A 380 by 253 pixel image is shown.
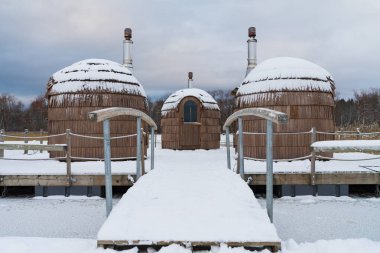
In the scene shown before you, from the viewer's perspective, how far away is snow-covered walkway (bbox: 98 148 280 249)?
131 inches

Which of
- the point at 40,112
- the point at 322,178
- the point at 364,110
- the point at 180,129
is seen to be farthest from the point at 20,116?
the point at 322,178

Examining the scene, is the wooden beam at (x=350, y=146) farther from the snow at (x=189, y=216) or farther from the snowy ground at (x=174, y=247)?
the snow at (x=189, y=216)

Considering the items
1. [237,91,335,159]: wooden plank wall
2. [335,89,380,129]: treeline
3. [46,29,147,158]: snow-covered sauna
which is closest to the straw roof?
[237,91,335,159]: wooden plank wall

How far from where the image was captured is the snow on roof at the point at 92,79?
10.6 metres

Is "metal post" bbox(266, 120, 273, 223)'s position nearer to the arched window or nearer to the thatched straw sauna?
the thatched straw sauna

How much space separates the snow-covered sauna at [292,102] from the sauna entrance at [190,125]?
571 cm

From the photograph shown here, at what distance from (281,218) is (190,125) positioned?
10425 mm

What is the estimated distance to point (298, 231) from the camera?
5699 mm

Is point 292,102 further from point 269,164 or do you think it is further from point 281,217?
point 269,164

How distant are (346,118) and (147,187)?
72.1 meters

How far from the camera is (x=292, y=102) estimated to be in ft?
33.6

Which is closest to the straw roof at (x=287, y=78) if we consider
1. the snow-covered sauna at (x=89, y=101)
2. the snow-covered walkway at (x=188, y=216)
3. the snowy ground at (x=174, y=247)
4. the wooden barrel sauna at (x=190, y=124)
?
the snowy ground at (x=174, y=247)

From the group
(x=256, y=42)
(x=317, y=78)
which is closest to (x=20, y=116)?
(x=256, y=42)

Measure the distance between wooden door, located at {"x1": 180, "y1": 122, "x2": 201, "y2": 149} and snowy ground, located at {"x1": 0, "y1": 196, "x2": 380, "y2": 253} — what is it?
340 inches
